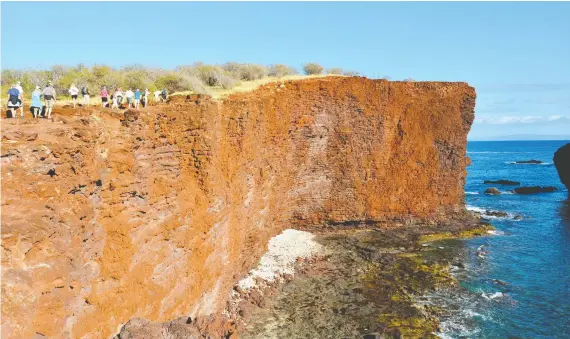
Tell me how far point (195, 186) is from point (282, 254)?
38.7 ft

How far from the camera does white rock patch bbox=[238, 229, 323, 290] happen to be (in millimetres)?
23766

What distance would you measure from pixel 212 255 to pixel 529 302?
1740 cm

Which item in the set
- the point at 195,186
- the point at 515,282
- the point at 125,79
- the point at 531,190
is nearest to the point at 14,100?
the point at 195,186

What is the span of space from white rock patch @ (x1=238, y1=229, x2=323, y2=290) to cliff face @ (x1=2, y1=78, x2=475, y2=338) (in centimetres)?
76

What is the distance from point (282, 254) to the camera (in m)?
27.1

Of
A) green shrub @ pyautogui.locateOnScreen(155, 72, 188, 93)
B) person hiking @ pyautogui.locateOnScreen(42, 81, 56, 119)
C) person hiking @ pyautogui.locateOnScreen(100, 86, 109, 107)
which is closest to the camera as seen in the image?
person hiking @ pyautogui.locateOnScreen(42, 81, 56, 119)

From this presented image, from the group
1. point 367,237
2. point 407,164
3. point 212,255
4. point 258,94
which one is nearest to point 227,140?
point 212,255

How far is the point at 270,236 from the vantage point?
2948 cm

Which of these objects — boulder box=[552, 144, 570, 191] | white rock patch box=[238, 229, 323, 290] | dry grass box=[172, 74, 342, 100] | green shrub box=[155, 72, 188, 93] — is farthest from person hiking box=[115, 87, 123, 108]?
boulder box=[552, 144, 570, 191]

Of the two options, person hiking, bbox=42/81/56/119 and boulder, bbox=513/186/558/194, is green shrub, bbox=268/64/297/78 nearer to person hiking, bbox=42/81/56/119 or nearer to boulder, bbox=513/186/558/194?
person hiking, bbox=42/81/56/119

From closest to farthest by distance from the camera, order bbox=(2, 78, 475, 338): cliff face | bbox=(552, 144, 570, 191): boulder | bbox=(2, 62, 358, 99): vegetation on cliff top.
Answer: bbox=(2, 78, 475, 338): cliff face, bbox=(2, 62, 358, 99): vegetation on cliff top, bbox=(552, 144, 570, 191): boulder

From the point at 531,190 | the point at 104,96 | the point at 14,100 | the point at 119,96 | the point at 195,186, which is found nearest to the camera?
the point at 14,100

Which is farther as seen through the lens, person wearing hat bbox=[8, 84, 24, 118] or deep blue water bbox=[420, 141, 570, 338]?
deep blue water bbox=[420, 141, 570, 338]

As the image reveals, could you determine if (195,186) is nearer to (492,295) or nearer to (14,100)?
(14,100)
